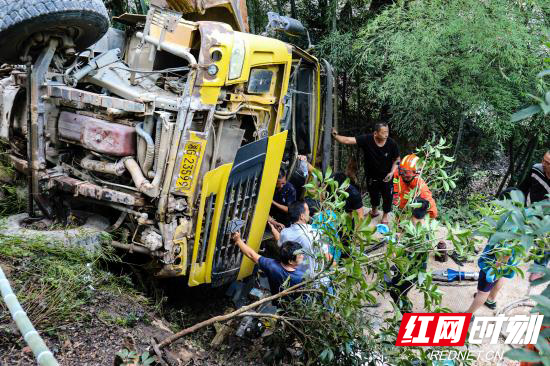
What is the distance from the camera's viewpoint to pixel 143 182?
3.65 metres

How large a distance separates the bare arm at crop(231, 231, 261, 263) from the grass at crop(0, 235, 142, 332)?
872 mm

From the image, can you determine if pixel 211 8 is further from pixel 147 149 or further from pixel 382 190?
pixel 382 190

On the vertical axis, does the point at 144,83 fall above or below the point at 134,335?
above

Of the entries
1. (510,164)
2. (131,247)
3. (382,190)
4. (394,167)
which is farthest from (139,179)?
(510,164)

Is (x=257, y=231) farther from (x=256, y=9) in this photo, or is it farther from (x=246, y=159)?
(x=256, y=9)

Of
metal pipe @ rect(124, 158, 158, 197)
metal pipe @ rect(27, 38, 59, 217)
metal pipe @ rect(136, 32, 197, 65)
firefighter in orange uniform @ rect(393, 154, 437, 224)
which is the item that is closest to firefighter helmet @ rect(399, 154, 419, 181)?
firefighter in orange uniform @ rect(393, 154, 437, 224)

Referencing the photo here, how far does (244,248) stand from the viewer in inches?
159

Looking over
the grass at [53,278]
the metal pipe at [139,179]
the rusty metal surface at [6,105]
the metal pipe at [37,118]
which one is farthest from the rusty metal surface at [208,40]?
the rusty metal surface at [6,105]

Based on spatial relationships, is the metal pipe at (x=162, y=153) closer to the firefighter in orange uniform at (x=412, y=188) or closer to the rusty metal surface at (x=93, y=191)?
the rusty metal surface at (x=93, y=191)

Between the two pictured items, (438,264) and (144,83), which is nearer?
(144,83)

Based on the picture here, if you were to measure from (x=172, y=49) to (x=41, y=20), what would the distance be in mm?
880

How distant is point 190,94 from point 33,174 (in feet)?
4.16

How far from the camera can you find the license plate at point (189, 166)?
367cm

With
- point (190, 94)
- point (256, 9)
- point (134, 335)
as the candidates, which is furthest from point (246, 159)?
point (256, 9)
